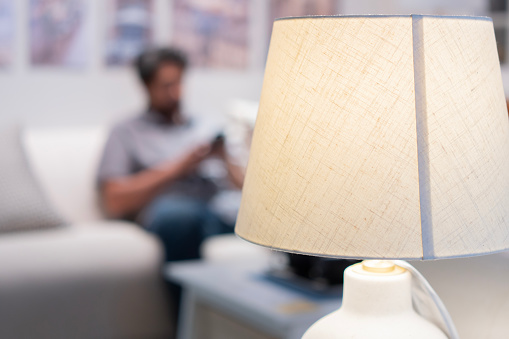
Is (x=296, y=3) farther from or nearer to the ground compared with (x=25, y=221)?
farther from the ground

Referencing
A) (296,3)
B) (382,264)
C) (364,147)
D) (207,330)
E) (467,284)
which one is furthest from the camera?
(296,3)

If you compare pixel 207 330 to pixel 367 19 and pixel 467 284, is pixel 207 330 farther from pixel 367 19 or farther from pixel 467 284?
pixel 367 19

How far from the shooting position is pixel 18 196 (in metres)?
2.44

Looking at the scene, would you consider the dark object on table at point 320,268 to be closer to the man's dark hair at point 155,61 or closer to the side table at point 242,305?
the side table at point 242,305

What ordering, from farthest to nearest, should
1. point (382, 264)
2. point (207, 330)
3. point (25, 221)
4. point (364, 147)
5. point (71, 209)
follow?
point (71, 209) → point (25, 221) → point (207, 330) → point (382, 264) → point (364, 147)

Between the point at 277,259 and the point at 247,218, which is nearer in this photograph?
the point at 247,218

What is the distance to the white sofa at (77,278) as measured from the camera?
7.38ft

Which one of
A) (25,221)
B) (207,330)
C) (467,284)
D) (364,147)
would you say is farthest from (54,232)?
(364,147)

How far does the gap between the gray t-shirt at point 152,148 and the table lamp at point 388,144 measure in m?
2.10

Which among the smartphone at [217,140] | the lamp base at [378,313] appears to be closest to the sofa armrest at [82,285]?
the smartphone at [217,140]

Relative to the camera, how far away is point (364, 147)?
661 millimetres

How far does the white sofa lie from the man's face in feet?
1.69

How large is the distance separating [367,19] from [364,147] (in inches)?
5.0

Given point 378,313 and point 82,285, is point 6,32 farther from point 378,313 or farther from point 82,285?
point 378,313
